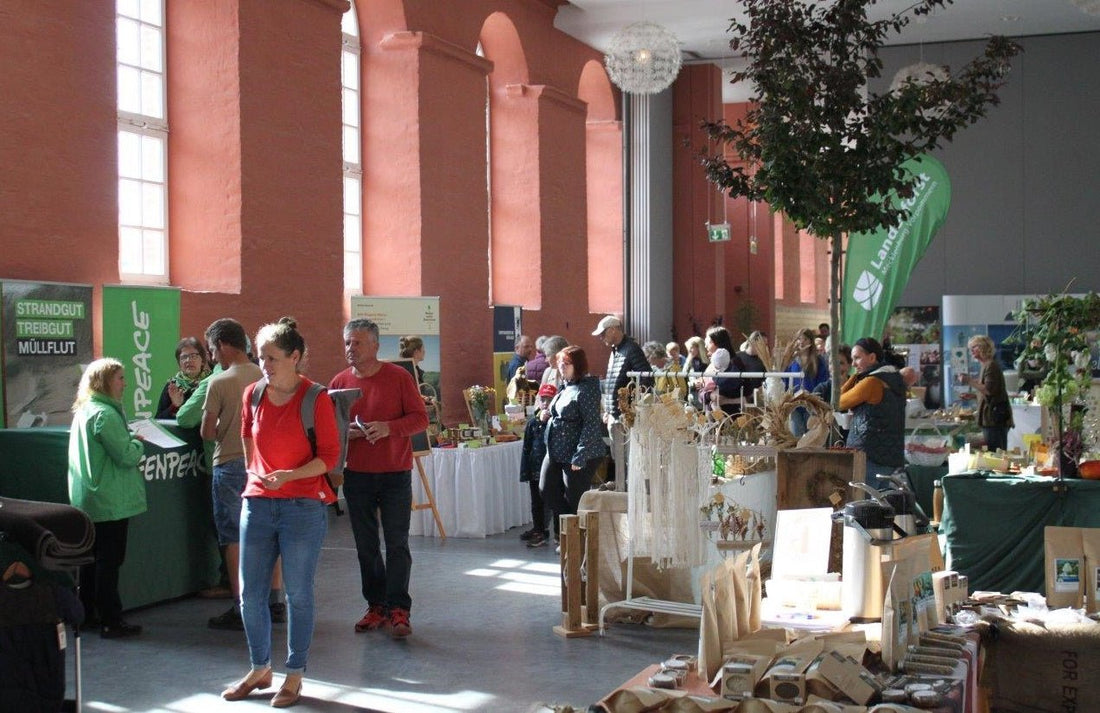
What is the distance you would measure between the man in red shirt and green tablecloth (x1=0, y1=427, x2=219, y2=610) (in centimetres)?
117

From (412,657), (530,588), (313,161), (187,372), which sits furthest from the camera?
(313,161)

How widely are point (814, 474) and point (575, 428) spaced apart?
2224 millimetres

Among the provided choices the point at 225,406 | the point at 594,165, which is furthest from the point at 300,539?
the point at 594,165

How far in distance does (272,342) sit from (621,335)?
4.59m

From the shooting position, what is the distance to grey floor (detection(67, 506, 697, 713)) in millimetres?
4910

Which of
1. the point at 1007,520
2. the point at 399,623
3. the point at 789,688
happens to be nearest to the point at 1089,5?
the point at 1007,520

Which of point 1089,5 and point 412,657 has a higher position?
point 1089,5

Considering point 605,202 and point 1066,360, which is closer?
point 1066,360

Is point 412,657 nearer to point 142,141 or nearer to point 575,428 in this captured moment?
point 575,428

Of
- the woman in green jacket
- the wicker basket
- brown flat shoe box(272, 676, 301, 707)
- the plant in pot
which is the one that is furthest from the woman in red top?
the wicker basket

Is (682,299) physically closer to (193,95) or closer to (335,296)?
(335,296)

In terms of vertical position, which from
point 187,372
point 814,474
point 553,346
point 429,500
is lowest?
point 429,500

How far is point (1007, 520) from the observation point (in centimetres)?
638

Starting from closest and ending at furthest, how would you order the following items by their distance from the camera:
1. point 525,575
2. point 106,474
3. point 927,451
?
point 106,474
point 525,575
point 927,451
